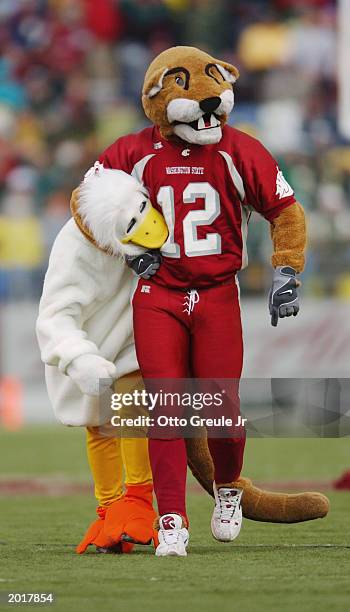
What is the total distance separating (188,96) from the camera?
483cm

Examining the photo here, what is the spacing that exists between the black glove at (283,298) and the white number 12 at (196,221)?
257 millimetres

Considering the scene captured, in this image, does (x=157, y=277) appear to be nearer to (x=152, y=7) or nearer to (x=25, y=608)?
(x=25, y=608)

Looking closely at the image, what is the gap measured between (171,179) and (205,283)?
388mm

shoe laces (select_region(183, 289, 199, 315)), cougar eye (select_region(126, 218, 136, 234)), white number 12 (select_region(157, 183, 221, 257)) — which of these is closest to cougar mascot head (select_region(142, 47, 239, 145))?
white number 12 (select_region(157, 183, 221, 257))

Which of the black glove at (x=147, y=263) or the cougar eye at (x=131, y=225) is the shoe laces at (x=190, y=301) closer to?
the black glove at (x=147, y=263)

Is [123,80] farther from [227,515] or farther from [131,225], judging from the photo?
[227,515]

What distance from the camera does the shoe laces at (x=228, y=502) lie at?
5.01 meters

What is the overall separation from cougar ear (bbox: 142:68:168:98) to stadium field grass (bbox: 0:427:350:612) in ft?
5.41

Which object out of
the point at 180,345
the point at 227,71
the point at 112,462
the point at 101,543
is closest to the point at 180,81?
the point at 227,71

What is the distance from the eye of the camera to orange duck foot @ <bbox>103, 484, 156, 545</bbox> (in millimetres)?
4898

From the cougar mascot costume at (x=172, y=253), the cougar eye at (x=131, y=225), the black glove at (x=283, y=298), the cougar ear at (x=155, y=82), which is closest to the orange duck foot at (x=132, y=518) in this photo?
the cougar mascot costume at (x=172, y=253)

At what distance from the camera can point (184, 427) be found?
488cm

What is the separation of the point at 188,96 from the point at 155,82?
0.14m

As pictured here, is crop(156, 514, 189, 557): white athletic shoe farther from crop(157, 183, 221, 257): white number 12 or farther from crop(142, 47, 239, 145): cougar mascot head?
crop(142, 47, 239, 145): cougar mascot head
